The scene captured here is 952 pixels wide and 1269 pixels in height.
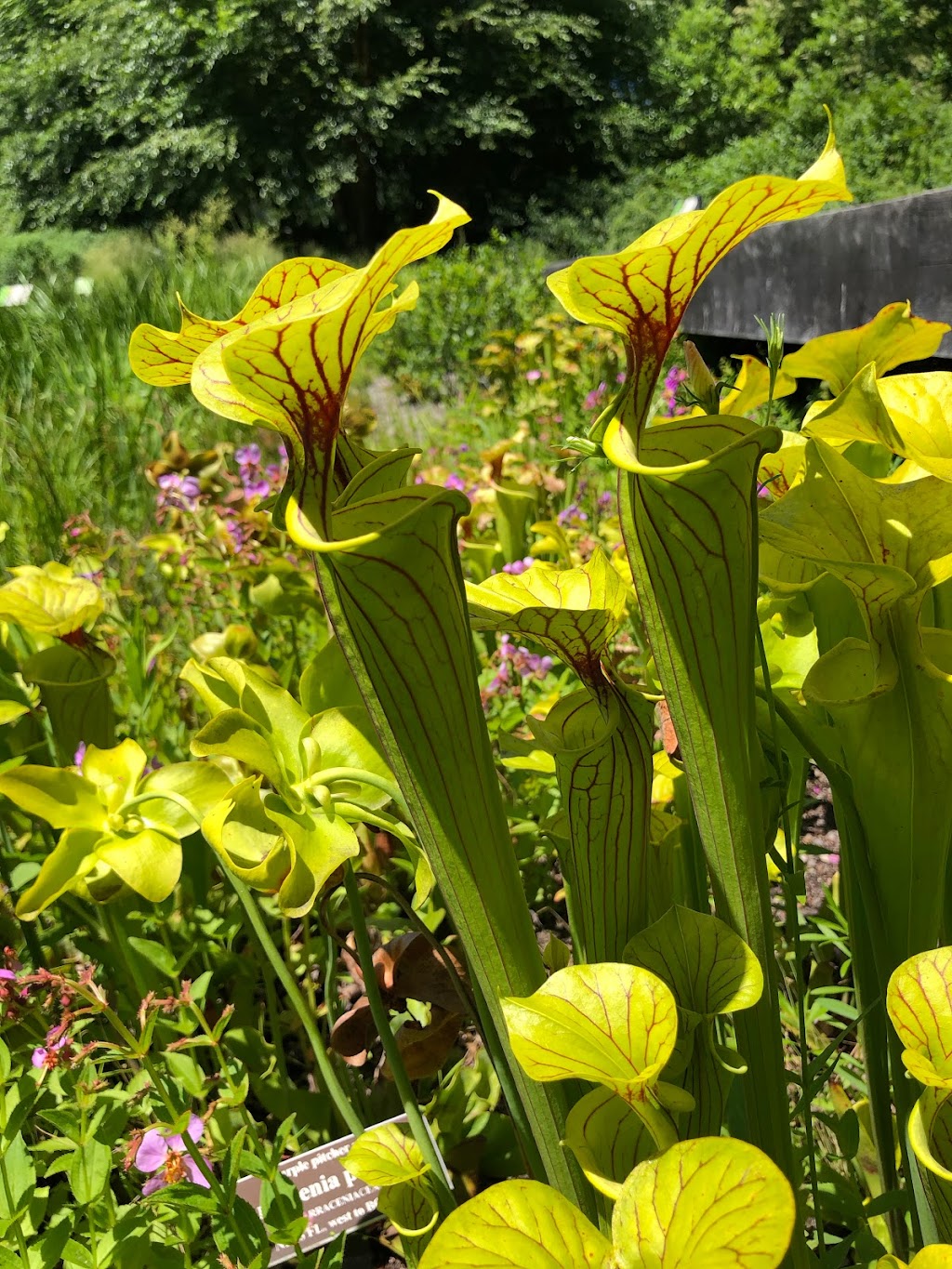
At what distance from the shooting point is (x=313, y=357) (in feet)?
1.36

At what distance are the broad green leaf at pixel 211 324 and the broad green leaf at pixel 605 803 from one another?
28 centimetres

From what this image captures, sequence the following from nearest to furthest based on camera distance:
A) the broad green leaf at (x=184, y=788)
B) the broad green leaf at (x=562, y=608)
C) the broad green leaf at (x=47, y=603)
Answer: the broad green leaf at (x=562, y=608) < the broad green leaf at (x=184, y=788) < the broad green leaf at (x=47, y=603)

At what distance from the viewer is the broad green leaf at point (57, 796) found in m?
0.73

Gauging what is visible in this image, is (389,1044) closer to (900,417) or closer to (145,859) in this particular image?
(145,859)

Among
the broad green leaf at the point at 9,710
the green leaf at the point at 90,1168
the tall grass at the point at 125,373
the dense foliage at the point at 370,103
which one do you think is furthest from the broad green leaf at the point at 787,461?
the dense foliage at the point at 370,103

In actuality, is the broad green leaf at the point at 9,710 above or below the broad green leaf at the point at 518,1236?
below

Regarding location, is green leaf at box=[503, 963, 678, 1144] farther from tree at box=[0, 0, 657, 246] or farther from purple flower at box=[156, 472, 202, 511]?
tree at box=[0, 0, 657, 246]

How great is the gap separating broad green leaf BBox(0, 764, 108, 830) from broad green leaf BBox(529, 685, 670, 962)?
1.39 feet

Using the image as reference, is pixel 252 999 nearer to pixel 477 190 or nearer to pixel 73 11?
pixel 477 190

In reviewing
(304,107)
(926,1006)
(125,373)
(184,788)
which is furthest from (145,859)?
(304,107)

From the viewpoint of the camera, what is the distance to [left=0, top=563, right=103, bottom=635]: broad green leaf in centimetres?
97

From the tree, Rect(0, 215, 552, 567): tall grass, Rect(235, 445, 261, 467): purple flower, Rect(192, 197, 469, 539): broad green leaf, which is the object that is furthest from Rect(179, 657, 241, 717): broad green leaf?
the tree

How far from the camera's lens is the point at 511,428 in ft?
11.3

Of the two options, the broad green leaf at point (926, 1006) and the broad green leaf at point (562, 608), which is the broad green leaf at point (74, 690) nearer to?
the broad green leaf at point (562, 608)
